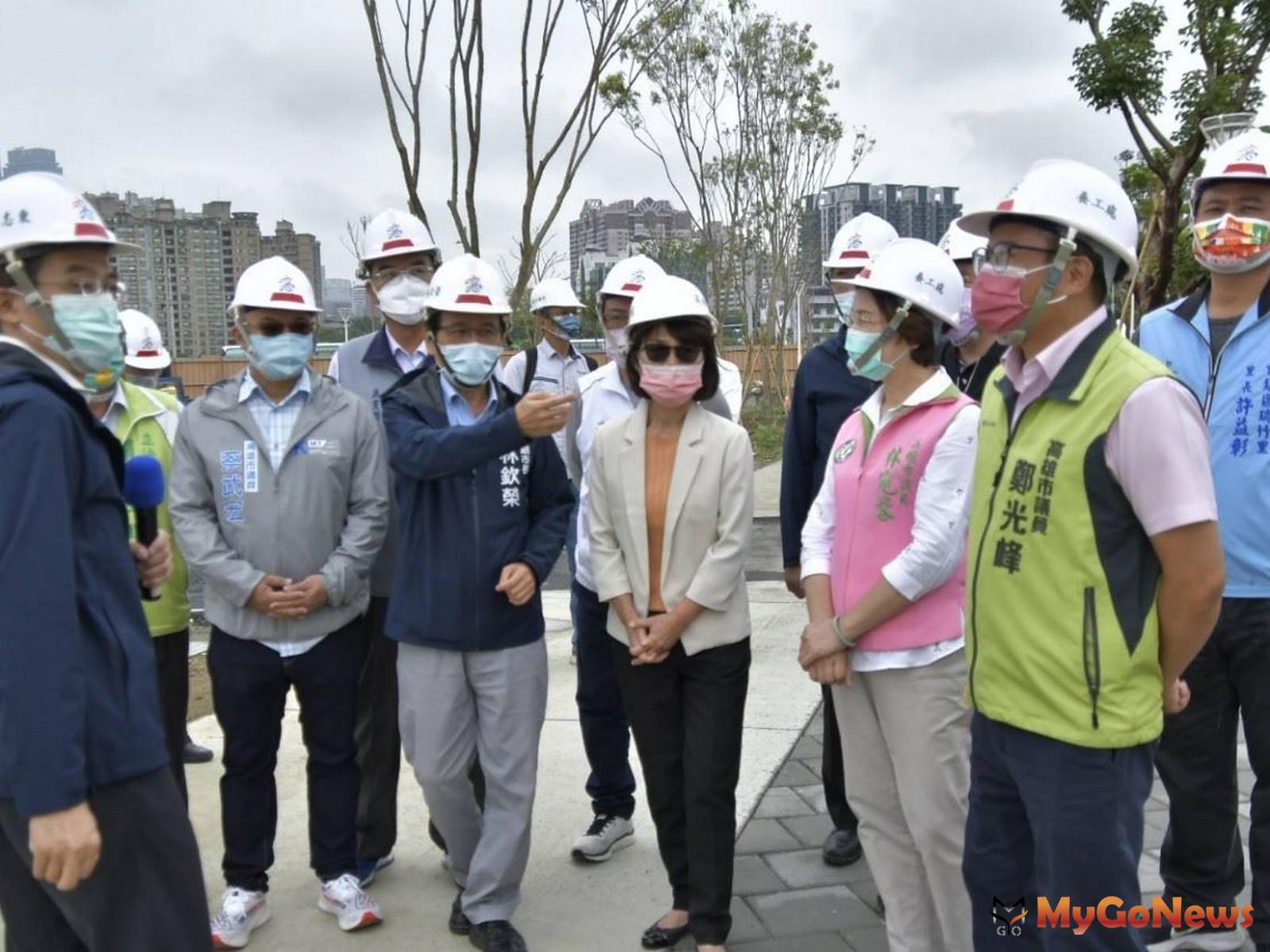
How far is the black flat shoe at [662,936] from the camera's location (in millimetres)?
3529

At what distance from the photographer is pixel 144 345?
5.25 meters

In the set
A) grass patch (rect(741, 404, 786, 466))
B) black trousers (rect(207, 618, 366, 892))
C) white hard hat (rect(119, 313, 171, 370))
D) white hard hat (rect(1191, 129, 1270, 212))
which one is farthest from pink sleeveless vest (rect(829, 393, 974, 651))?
grass patch (rect(741, 404, 786, 466))

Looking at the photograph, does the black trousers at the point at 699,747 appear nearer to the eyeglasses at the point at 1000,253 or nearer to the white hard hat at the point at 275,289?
the eyeglasses at the point at 1000,253

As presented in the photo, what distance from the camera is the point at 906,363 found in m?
3.16

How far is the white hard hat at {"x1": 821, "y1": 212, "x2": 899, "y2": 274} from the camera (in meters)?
4.44

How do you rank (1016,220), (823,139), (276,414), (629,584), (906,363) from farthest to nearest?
(823,139)
(276,414)
(629,584)
(906,363)
(1016,220)

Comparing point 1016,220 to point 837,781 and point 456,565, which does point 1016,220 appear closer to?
point 456,565

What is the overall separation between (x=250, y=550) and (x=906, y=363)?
2137 mm

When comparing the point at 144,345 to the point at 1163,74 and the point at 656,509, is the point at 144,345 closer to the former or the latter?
the point at 656,509

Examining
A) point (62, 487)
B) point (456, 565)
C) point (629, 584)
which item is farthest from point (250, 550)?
point (62, 487)

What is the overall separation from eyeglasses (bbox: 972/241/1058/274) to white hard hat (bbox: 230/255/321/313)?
2204 millimetres

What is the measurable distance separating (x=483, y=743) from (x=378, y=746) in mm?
688

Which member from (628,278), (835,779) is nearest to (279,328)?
(628,278)

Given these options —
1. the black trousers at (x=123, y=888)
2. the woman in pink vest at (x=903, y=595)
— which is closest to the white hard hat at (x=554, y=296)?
the woman in pink vest at (x=903, y=595)
